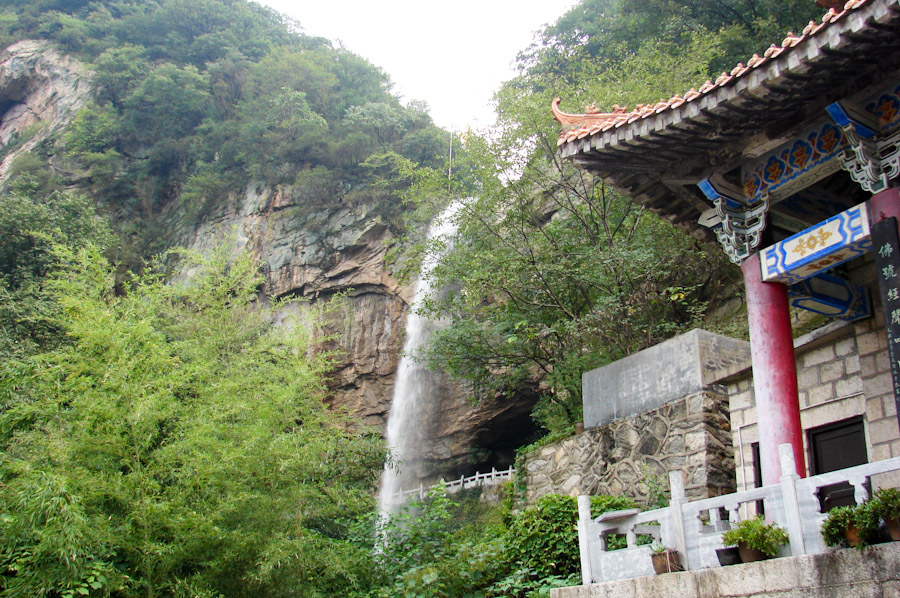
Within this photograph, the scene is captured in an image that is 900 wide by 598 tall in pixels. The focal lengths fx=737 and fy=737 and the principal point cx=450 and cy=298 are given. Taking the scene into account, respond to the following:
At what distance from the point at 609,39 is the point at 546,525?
1810 centimetres

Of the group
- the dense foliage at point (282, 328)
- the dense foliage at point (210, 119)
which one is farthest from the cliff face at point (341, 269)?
the dense foliage at point (210, 119)

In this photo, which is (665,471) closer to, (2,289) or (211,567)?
(211,567)

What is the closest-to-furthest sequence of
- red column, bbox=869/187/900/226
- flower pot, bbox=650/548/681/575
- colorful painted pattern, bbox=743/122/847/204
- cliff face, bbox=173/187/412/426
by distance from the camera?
flower pot, bbox=650/548/681/575
red column, bbox=869/187/900/226
colorful painted pattern, bbox=743/122/847/204
cliff face, bbox=173/187/412/426

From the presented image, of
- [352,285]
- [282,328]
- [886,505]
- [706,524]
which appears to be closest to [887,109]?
[886,505]

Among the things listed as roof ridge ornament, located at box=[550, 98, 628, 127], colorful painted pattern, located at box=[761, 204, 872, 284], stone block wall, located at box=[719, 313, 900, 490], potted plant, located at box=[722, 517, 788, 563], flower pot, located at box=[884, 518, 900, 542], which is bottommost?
potted plant, located at box=[722, 517, 788, 563]

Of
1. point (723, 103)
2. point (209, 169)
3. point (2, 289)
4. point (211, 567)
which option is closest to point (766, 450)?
point (723, 103)

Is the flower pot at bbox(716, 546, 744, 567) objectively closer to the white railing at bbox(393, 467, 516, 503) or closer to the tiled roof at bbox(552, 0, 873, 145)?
the tiled roof at bbox(552, 0, 873, 145)

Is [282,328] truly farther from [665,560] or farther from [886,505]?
[886,505]

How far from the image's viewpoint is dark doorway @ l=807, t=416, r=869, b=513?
6156mm

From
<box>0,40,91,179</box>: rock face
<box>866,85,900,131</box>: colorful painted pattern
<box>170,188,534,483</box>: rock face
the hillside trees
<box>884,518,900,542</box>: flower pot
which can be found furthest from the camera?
<box>0,40,91,179</box>: rock face

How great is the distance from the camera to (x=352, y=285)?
22.2m

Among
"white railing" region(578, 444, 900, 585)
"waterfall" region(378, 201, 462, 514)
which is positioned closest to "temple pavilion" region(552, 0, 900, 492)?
"white railing" region(578, 444, 900, 585)

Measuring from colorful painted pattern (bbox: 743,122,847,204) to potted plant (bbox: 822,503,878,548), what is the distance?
2959mm

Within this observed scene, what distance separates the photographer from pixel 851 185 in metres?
6.84
